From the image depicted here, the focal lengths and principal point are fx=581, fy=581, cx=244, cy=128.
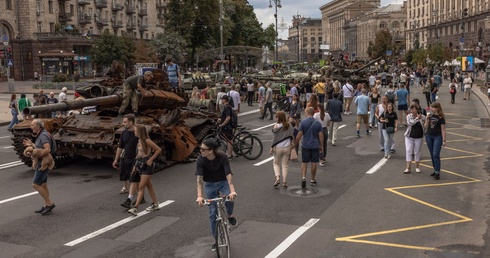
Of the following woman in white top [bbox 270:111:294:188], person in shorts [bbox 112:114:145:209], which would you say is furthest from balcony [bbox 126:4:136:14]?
person in shorts [bbox 112:114:145:209]

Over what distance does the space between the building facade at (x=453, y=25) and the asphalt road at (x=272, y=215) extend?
4871 cm

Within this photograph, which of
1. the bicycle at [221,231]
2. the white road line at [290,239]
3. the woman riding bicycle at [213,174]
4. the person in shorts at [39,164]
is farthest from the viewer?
the person in shorts at [39,164]

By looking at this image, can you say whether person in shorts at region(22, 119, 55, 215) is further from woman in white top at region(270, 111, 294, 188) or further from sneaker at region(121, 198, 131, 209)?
woman in white top at region(270, 111, 294, 188)

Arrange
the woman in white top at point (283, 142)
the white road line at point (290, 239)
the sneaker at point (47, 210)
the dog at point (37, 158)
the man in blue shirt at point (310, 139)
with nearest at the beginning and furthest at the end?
the white road line at point (290, 239), the dog at point (37, 158), the sneaker at point (47, 210), the man in blue shirt at point (310, 139), the woman in white top at point (283, 142)

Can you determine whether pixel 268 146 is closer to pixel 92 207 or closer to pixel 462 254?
pixel 92 207

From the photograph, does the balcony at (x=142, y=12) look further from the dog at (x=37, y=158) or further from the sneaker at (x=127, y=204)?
the sneaker at (x=127, y=204)

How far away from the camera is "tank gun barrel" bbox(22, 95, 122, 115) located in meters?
12.1

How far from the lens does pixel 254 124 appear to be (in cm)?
2409

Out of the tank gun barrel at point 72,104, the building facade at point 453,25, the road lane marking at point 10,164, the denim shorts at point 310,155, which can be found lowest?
the road lane marking at point 10,164

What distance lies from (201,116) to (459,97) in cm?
2475

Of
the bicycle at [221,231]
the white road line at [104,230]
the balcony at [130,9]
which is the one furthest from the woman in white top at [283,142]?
the balcony at [130,9]

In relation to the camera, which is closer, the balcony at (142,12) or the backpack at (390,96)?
the backpack at (390,96)

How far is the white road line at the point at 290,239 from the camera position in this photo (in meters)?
7.99

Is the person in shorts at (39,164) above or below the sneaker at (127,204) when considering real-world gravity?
above
